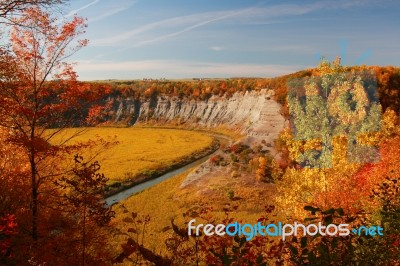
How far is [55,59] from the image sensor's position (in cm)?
1902

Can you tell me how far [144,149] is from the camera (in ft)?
255

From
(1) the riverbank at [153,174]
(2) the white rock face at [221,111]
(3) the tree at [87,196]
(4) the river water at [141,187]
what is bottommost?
(4) the river water at [141,187]

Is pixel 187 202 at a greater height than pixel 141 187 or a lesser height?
greater

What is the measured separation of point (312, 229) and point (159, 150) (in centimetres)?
6291

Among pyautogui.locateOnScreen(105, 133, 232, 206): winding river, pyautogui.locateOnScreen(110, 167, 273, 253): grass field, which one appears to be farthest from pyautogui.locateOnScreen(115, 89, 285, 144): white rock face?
pyautogui.locateOnScreen(110, 167, 273, 253): grass field

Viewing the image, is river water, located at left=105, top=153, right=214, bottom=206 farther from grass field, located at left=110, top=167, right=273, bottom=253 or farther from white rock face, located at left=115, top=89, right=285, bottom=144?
white rock face, located at left=115, top=89, right=285, bottom=144

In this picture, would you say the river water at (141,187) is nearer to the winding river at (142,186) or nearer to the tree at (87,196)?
the winding river at (142,186)

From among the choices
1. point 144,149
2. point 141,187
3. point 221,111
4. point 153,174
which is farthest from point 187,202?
point 221,111

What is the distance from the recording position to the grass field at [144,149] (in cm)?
6159

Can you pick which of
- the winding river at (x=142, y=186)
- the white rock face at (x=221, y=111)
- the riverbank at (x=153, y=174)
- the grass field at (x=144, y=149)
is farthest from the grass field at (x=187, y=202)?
the white rock face at (x=221, y=111)

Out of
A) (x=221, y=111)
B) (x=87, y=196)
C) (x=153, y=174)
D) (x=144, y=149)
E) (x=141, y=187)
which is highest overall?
(x=87, y=196)

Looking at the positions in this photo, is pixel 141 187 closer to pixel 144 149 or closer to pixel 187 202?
pixel 187 202

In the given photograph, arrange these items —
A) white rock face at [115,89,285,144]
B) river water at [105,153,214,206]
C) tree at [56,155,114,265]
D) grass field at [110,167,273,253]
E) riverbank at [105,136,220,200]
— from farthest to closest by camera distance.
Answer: white rock face at [115,89,285,144] → riverbank at [105,136,220,200] → river water at [105,153,214,206] → grass field at [110,167,273,253] → tree at [56,155,114,265]

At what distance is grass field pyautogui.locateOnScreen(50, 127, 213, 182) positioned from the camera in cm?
6159
